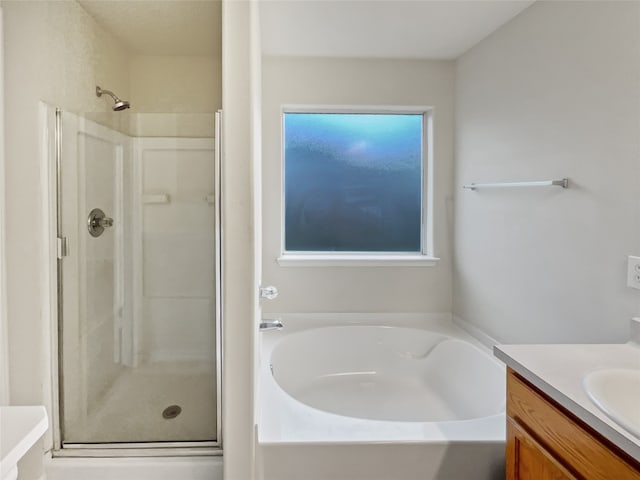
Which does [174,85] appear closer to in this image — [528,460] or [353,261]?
[353,261]

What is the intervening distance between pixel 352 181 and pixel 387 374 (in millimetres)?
1347

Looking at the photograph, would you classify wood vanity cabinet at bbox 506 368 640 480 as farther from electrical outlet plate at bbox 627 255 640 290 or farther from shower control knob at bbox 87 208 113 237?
shower control knob at bbox 87 208 113 237

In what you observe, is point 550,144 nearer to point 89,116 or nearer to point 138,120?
point 138,120

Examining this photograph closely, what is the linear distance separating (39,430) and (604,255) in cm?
217

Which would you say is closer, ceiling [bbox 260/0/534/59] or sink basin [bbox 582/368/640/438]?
sink basin [bbox 582/368/640/438]

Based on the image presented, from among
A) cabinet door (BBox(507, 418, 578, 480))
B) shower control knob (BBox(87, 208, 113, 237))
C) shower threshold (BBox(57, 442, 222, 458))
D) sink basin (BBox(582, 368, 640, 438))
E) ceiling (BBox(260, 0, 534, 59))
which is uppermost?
ceiling (BBox(260, 0, 534, 59))

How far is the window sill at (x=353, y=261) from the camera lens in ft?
8.81

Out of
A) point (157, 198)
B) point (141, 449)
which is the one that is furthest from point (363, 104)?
point (141, 449)

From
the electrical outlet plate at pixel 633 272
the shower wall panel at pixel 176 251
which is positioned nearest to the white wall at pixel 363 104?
the shower wall panel at pixel 176 251

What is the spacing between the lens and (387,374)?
2.54 meters

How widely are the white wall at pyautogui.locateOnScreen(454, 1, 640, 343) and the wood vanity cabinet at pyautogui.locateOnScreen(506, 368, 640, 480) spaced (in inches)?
25.6

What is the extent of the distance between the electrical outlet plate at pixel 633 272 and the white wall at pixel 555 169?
35mm

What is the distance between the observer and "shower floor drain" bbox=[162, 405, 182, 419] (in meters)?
1.80

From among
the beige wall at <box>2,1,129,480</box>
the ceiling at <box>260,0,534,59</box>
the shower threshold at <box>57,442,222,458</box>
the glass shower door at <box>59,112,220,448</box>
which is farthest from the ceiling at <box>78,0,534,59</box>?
the shower threshold at <box>57,442,222,458</box>
